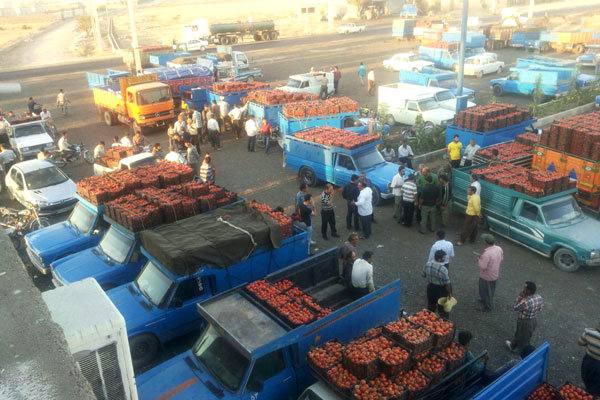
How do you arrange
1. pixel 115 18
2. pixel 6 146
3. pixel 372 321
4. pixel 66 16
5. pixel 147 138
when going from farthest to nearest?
pixel 66 16, pixel 115 18, pixel 147 138, pixel 6 146, pixel 372 321

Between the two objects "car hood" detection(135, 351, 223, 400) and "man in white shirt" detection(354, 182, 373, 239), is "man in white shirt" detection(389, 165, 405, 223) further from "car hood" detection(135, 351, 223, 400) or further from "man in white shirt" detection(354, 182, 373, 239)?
"car hood" detection(135, 351, 223, 400)

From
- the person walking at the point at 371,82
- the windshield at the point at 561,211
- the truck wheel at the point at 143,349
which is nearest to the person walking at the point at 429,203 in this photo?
the windshield at the point at 561,211

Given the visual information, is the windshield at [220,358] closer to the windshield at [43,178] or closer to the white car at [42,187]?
the white car at [42,187]

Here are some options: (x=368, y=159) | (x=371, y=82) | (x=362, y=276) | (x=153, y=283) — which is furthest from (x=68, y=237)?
(x=371, y=82)

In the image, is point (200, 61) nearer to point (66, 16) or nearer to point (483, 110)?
point (483, 110)

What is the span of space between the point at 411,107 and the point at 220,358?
58.0 ft

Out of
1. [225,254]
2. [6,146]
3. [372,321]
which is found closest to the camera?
[372,321]

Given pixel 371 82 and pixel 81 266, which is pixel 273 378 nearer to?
pixel 81 266

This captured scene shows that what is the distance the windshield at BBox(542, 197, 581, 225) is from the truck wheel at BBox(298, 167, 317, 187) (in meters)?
7.34

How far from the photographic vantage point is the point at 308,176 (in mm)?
17078

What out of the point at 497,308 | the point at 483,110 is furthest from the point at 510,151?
the point at 497,308

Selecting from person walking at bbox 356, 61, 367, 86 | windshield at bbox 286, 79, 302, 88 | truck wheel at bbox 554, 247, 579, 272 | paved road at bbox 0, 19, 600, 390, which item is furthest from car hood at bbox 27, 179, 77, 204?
person walking at bbox 356, 61, 367, 86

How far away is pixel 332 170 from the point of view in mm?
15984

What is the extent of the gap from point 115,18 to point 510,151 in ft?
336
